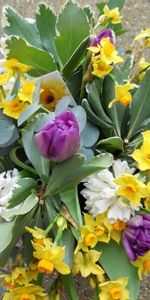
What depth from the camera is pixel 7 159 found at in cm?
62

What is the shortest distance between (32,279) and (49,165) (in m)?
0.12

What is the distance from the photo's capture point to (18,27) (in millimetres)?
618

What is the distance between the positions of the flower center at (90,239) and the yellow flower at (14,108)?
132mm

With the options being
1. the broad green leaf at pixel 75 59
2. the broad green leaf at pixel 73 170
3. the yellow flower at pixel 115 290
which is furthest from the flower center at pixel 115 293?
the broad green leaf at pixel 75 59

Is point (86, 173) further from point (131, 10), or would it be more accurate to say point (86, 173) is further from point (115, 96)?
point (131, 10)

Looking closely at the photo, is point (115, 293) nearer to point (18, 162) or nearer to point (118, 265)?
point (118, 265)

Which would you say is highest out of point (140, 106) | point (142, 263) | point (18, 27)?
point (18, 27)

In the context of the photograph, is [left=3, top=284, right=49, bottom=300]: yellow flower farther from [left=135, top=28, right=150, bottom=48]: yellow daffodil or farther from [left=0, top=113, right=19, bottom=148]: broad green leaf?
[left=135, top=28, right=150, bottom=48]: yellow daffodil

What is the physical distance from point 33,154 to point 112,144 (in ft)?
0.25

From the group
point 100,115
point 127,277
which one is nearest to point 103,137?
point 100,115

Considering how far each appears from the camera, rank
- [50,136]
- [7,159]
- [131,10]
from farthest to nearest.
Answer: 1. [131,10]
2. [7,159]
3. [50,136]

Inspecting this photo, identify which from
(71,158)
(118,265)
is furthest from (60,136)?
(118,265)

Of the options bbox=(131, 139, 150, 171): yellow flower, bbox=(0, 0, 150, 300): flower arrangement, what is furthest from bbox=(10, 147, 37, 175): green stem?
bbox=(131, 139, 150, 171): yellow flower

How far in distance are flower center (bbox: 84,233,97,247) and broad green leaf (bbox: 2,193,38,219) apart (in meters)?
0.06
